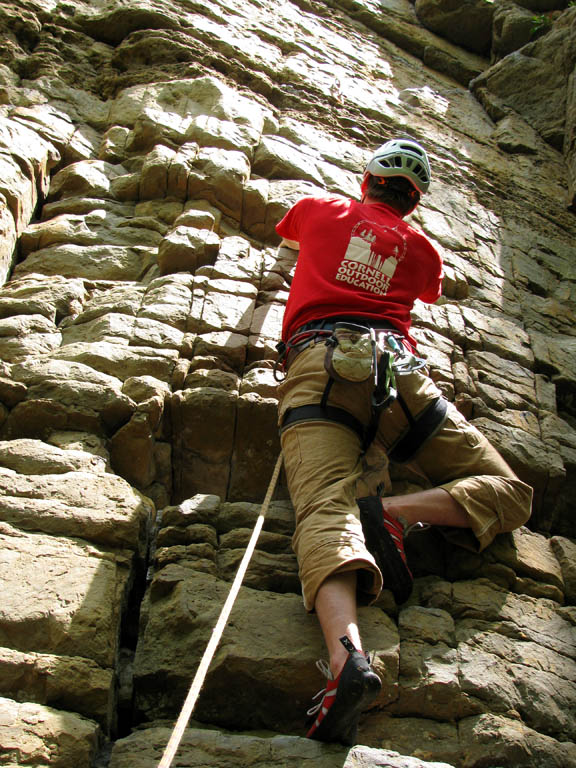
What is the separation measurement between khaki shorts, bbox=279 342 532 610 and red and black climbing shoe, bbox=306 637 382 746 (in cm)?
37

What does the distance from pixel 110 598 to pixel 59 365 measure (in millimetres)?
1646

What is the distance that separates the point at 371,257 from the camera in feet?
12.5

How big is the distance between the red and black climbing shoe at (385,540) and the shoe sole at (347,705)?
0.78 m

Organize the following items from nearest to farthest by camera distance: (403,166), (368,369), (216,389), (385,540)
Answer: (385,540) < (368,369) < (216,389) < (403,166)

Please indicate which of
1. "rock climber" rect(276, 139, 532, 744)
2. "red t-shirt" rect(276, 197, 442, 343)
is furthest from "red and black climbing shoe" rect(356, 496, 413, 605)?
"red t-shirt" rect(276, 197, 442, 343)

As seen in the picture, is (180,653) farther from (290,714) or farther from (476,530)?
(476,530)

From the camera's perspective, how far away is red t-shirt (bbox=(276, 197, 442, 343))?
145 inches

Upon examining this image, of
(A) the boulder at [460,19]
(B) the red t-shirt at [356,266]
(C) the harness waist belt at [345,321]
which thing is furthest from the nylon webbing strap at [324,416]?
(A) the boulder at [460,19]

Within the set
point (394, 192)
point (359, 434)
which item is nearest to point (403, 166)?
point (394, 192)

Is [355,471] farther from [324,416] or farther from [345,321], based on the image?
[345,321]

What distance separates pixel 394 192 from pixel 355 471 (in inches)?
82.2

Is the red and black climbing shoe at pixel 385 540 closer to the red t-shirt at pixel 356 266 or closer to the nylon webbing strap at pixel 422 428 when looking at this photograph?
the nylon webbing strap at pixel 422 428

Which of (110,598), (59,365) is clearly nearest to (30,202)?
(59,365)

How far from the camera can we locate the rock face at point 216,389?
2.70m
